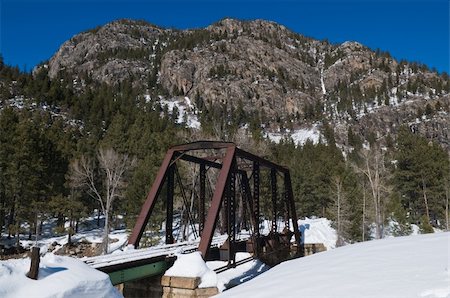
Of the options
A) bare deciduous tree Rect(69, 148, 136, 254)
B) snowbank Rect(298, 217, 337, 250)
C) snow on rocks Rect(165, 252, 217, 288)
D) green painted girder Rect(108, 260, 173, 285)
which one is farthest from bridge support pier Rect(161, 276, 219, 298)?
snowbank Rect(298, 217, 337, 250)

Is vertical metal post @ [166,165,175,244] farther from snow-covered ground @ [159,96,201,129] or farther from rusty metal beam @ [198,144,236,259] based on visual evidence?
snow-covered ground @ [159,96,201,129]

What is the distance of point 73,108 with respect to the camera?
272 feet

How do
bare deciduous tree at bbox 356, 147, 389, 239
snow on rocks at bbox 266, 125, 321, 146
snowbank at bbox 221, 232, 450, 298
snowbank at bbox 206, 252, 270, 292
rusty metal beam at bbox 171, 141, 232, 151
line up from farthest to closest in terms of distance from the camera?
snow on rocks at bbox 266, 125, 321, 146, bare deciduous tree at bbox 356, 147, 389, 239, snowbank at bbox 206, 252, 270, 292, rusty metal beam at bbox 171, 141, 232, 151, snowbank at bbox 221, 232, 450, 298

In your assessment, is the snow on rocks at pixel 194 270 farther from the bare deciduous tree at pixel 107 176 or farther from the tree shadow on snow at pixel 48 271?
the bare deciduous tree at pixel 107 176

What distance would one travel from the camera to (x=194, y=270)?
39.3 ft

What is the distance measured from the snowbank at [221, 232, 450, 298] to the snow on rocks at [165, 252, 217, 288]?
12.2 ft

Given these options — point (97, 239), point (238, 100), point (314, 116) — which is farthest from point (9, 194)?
point (314, 116)

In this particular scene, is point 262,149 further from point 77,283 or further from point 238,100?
point 238,100

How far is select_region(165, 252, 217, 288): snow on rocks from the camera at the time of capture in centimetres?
1146

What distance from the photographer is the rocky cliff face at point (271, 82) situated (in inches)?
5950

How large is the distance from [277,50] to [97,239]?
6883 inches

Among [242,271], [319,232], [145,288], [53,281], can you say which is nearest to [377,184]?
[319,232]

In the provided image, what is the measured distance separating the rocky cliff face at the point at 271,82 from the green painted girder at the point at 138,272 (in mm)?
134396

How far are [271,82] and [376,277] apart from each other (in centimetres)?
16963
